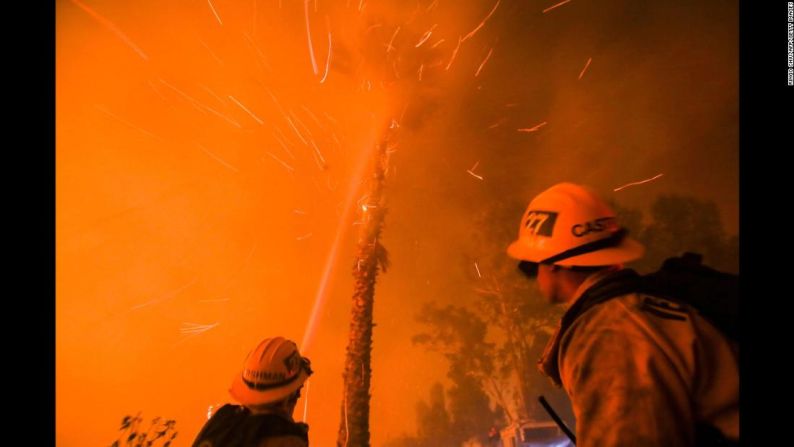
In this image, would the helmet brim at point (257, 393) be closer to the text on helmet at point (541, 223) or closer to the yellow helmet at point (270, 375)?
the yellow helmet at point (270, 375)

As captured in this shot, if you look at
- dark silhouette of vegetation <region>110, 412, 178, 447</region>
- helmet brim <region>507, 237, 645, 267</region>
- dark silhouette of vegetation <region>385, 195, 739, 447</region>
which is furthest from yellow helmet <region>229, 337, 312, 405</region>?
dark silhouette of vegetation <region>110, 412, 178, 447</region>

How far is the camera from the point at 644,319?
53.9 inches

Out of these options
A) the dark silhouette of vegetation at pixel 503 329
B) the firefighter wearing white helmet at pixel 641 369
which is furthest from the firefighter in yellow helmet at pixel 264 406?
the dark silhouette of vegetation at pixel 503 329

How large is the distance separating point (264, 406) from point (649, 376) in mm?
2909

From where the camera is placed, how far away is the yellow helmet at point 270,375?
9.93 ft

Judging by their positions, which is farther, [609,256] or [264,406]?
[264,406]

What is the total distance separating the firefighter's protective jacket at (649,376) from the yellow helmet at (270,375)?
2572 mm

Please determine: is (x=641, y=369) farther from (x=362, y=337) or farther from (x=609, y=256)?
(x=362, y=337)

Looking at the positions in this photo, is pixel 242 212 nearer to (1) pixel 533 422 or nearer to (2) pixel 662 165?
(1) pixel 533 422

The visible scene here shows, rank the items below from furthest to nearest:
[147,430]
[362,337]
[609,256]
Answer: [147,430], [362,337], [609,256]

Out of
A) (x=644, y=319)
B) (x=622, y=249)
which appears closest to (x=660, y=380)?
(x=644, y=319)

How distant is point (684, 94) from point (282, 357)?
1543 centimetres

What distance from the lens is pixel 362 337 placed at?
7586 millimetres

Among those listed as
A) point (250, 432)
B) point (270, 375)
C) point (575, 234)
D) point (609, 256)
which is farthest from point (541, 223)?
point (270, 375)
